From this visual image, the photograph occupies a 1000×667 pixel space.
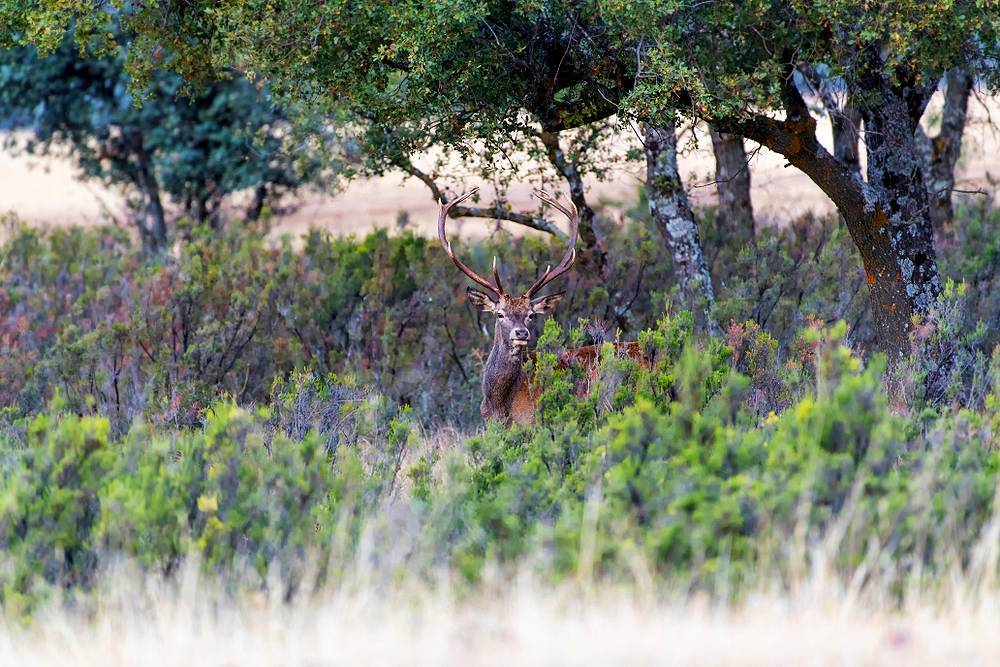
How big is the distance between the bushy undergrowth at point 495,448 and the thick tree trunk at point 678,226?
327 mm

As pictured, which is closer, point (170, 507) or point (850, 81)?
point (170, 507)

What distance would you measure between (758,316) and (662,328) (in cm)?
252

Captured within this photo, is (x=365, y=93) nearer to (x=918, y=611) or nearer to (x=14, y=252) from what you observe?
(x=918, y=611)

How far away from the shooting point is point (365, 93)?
8844mm

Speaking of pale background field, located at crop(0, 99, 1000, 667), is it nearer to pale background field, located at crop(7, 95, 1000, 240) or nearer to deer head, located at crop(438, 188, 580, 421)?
deer head, located at crop(438, 188, 580, 421)

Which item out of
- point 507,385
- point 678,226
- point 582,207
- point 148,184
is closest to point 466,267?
point 507,385

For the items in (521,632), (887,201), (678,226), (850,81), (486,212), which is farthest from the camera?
(486,212)

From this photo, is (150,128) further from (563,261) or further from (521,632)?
(521,632)

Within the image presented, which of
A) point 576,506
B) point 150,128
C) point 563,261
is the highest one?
point 150,128

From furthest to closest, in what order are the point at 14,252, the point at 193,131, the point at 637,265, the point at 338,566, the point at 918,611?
the point at 193,131 → the point at 14,252 → the point at 637,265 → the point at 338,566 → the point at 918,611

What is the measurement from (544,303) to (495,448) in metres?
2.03

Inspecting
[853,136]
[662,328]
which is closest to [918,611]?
[662,328]

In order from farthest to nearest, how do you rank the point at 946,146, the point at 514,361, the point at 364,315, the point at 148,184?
the point at 148,184 < the point at 946,146 < the point at 364,315 < the point at 514,361

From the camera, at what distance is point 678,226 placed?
11.2 m
